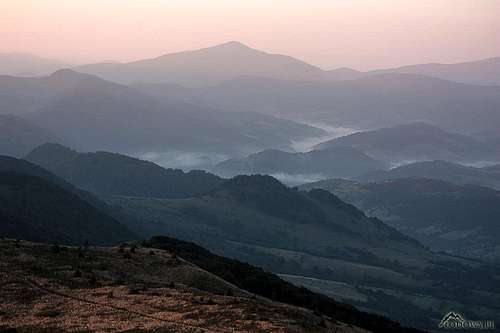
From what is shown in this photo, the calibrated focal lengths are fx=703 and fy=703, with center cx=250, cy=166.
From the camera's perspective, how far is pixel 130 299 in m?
56.4

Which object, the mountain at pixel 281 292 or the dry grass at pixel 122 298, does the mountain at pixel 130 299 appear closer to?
the dry grass at pixel 122 298

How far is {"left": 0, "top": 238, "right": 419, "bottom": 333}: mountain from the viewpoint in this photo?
4922cm

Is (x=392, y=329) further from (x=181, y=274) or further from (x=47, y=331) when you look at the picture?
(x=47, y=331)

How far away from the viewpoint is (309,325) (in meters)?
49.8

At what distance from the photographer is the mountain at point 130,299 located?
161ft

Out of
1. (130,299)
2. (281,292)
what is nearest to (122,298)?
(130,299)

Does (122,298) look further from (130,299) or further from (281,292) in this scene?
(281,292)

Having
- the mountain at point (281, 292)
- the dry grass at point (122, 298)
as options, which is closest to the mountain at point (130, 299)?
the dry grass at point (122, 298)

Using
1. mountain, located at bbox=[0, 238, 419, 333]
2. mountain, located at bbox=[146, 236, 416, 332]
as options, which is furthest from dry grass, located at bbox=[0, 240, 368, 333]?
mountain, located at bbox=[146, 236, 416, 332]

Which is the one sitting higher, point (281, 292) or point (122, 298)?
point (122, 298)

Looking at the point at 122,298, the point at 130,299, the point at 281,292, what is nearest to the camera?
the point at 130,299

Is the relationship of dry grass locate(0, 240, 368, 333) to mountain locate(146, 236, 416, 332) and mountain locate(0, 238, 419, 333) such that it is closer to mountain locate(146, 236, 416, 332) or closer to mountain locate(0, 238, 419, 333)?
mountain locate(0, 238, 419, 333)

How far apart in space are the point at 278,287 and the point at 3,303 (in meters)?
40.9

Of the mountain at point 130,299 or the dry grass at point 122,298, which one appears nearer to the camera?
the dry grass at point 122,298
